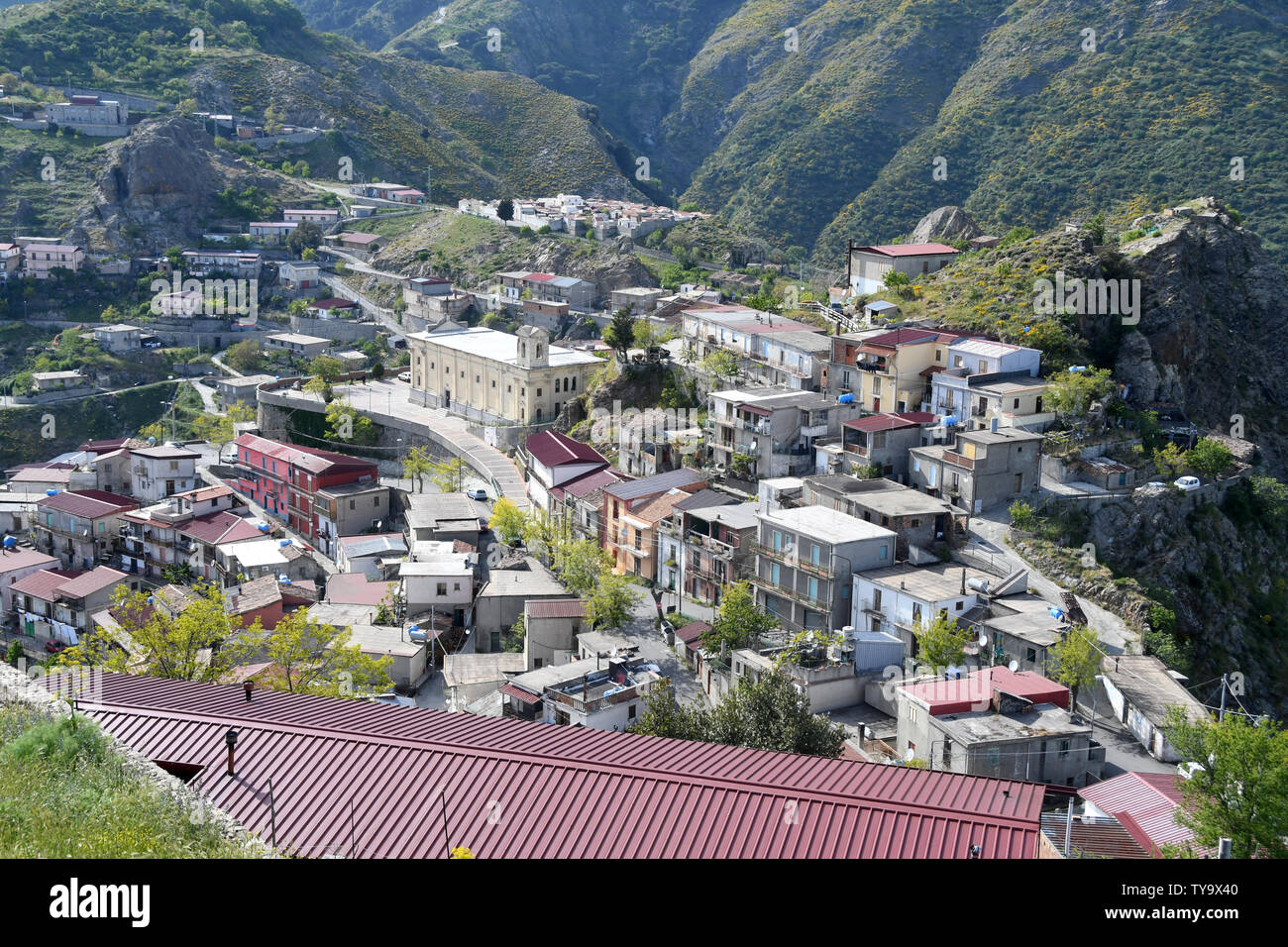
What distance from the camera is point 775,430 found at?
39.6 metres

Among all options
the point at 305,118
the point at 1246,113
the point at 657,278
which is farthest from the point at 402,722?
the point at 305,118

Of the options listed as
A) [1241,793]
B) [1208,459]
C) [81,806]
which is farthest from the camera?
[1208,459]

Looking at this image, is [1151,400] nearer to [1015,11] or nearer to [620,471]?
[620,471]

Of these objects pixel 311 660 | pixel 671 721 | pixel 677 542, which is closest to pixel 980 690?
Result: pixel 671 721

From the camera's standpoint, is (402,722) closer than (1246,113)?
Yes

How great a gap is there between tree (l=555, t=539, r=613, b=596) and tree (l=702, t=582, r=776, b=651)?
495cm

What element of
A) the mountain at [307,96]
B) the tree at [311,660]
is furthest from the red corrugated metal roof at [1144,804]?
the mountain at [307,96]

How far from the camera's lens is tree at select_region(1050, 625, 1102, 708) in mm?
26089

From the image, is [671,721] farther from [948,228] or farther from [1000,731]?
[948,228]

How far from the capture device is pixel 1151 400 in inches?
1684

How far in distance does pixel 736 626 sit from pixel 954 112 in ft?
259

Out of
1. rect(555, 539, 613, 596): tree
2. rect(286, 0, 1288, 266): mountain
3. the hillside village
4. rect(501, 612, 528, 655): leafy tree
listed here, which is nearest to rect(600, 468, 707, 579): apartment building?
the hillside village
